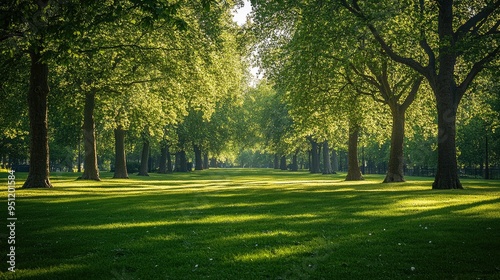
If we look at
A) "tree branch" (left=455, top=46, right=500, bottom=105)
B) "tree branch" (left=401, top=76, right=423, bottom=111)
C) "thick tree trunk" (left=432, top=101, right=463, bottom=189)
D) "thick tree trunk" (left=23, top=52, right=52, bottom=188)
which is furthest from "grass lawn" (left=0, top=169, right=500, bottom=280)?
"tree branch" (left=401, top=76, right=423, bottom=111)

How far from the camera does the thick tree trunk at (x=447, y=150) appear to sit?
79.4 feet

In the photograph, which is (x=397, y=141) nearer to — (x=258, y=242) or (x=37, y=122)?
(x=37, y=122)

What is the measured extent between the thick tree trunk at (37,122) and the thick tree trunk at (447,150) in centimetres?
2229

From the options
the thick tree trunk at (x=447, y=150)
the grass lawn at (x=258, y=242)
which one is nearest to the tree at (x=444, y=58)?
the thick tree trunk at (x=447, y=150)

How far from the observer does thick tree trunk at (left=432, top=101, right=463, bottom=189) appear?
24.2 m

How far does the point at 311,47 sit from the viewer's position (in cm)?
2406

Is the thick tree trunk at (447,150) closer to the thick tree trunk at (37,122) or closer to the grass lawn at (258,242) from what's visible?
the grass lawn at (258,242)

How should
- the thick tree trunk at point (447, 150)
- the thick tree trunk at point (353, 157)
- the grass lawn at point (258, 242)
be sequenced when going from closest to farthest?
1. the grass lawn at point (258, 242)
2. the thick tree trunk at point (447, 150)
3. the thick tree trunk at point (353, 157)

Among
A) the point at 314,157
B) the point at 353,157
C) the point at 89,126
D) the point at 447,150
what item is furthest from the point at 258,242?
the point at 314,157

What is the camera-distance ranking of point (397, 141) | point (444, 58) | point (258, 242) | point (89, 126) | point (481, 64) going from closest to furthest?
point (258, 242) → point (481, 64) → point (444, 58) → point (397, 141) → point (89, 126)

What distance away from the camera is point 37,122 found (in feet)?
82.4

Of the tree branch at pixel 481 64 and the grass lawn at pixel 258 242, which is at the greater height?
the tree branch at pixel 481 64

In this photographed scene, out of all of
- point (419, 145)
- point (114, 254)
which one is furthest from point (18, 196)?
point (419, 145)

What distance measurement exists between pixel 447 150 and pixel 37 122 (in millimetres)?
22885
